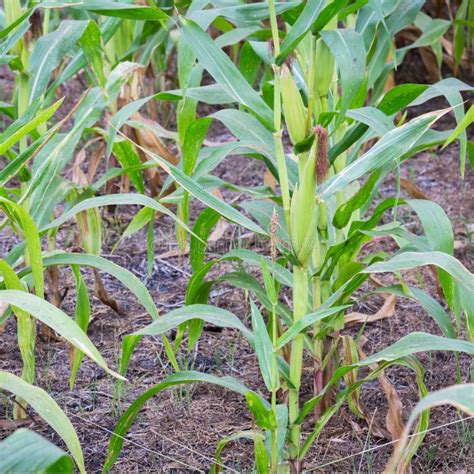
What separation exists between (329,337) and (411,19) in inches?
34.7

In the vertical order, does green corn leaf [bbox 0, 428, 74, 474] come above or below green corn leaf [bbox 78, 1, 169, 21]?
below

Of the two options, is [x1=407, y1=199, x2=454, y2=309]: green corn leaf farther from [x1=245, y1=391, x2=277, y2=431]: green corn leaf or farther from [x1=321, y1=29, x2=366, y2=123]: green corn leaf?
[x1=245, y1=391, x2=277, y2=431]: green corn leaf

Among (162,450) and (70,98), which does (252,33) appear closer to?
(162,450)

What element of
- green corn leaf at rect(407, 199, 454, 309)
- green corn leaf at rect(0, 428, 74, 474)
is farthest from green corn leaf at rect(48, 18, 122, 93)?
green corn leaf at rect(0, 428, 74, 474)

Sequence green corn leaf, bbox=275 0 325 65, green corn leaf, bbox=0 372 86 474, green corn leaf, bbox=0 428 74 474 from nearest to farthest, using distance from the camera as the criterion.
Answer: green corn leaf, bbox=0 428 74 474
green corn leaf, bbox=0 372 86 474
green corn leaf, bbox=275 0 325 65

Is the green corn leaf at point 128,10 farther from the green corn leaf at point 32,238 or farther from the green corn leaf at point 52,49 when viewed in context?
the green corn leaf at point 32,238

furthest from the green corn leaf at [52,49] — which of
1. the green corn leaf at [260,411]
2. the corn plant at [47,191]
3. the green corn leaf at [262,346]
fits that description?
the green corn leaf at [260,411]

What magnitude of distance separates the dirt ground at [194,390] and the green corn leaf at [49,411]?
0.50m

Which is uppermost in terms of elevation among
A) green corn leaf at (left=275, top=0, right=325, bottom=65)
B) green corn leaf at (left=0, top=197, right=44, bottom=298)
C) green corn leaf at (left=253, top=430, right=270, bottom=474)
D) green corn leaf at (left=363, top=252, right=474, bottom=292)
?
green corn leaf at (left=275, top=0, right=325, bottom=65)

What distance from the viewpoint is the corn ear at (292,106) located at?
1525 mm

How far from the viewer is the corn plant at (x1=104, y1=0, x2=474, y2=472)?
151 centimetres

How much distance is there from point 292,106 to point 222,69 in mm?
197

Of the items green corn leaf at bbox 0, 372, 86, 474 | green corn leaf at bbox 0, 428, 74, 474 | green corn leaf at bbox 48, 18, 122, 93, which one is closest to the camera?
green corn leaf at bbox 0, 428, 74, 474

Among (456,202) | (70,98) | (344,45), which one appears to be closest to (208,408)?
(344,45)
